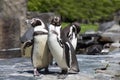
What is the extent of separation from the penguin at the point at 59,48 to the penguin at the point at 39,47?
0.15 m

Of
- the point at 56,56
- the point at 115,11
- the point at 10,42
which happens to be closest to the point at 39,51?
the point at 56,56

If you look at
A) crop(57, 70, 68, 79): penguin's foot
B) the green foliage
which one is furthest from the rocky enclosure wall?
the green foliage

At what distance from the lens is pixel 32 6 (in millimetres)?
25156

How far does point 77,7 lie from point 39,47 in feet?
89.0

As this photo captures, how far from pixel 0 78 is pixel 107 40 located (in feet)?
38.6

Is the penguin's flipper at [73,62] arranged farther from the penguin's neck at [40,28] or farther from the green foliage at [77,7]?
the green foliage at [77,7]

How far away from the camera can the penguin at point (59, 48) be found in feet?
Answer: 22.6

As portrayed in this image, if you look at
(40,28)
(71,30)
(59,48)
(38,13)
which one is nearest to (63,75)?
(59,48)

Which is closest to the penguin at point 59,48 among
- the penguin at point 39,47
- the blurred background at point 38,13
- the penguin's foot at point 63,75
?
the penguin's foot at point 63,75

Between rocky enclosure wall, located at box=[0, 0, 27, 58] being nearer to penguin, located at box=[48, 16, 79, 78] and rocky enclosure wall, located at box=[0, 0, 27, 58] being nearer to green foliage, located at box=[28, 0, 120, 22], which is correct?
penguin, located at box=[48, 16, 79, 78]

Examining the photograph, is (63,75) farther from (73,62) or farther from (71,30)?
(71,30)

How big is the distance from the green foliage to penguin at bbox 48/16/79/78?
59.8ft

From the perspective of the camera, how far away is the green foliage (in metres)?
28.4

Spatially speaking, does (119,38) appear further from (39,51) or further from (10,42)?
(39,51)
